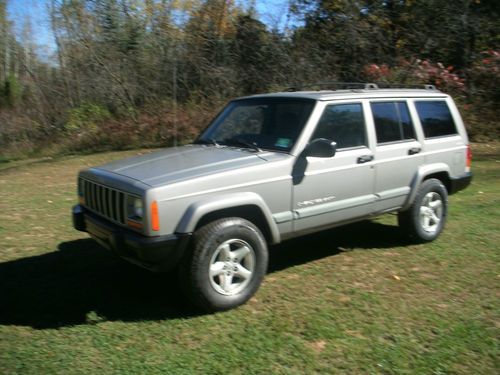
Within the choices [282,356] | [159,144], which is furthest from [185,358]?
[159,144]

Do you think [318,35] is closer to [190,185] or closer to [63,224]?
[63,224]

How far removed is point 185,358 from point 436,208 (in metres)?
3.79

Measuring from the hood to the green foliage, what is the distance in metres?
12.8

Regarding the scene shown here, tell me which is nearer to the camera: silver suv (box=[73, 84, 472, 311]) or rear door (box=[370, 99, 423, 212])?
silver suv (box=[73, 84, 472, 311])

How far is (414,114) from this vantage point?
5648mm

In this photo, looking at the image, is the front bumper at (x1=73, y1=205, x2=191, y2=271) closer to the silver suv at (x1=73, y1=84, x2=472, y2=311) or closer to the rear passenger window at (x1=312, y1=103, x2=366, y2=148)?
the silver suv at (x1=73, y1=84, x2=472, y2=311)

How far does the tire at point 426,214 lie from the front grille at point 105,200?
10.7 ft

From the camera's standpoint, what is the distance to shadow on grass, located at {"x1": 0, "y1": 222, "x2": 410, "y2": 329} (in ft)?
13.3

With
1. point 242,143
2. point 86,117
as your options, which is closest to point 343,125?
point 242,143

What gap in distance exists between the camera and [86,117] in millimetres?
16969

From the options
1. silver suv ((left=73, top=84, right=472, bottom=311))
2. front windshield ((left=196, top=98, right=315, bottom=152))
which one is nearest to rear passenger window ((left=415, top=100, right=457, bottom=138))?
silver suv ((left=73, top=84, right=472, bottom=311))

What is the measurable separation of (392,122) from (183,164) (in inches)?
96.8

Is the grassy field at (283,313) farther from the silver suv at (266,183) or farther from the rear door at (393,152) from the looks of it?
the rear door at (393,152)

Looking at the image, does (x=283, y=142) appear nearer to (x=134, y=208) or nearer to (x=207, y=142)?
(x=207, y=142)
